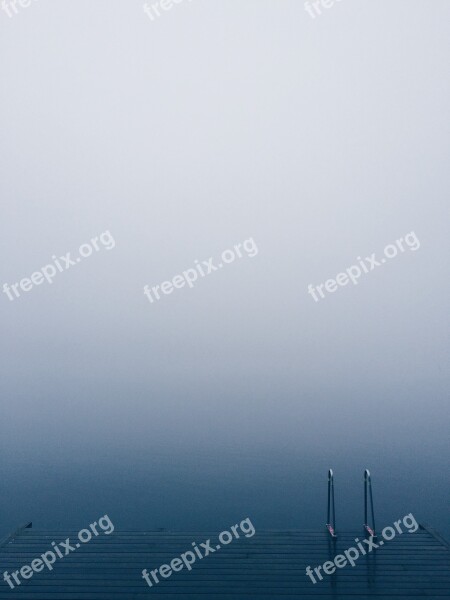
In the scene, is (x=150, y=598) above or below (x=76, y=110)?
below


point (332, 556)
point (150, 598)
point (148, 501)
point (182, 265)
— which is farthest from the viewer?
point (182, 265)

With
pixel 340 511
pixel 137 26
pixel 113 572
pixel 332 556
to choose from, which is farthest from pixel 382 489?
pixel 137 26

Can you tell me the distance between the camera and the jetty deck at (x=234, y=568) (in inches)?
146

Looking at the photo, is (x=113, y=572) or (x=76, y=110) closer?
(x=113, y=572)

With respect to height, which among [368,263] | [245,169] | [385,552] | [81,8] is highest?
[81,8]

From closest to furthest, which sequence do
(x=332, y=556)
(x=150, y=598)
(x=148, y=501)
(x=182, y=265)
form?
(x=150, y=598), (x=332, y=556), (x=148, y=501), (x=182, y=265)

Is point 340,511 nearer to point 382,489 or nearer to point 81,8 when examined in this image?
point 382,489

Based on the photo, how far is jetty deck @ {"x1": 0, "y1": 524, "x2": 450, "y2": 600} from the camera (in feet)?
12.1

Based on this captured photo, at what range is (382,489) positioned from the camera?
7.54m

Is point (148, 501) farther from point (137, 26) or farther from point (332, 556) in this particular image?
point (137, 26)

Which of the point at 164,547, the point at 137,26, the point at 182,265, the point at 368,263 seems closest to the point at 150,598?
the point at 164,547

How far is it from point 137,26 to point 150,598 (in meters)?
7.45

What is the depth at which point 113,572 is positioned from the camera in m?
4.02

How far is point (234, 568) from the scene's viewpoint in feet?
A: 13.4
